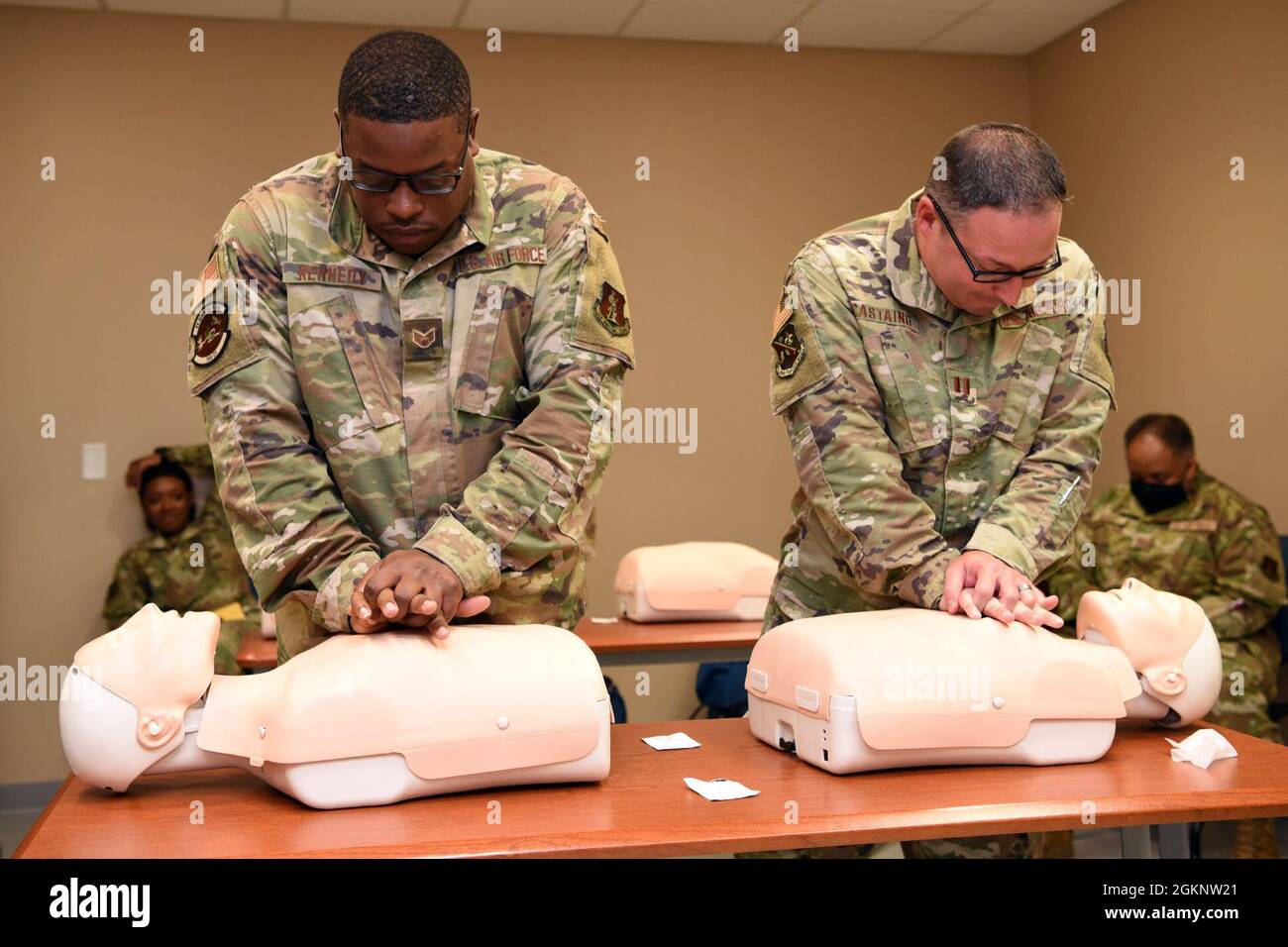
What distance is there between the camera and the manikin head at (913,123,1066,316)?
1766 millimetres

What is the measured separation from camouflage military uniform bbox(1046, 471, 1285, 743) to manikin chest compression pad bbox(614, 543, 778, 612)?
3.69 feet

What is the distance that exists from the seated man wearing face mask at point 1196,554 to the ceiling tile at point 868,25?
6.60 feet

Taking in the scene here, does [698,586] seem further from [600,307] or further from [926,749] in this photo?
[926,749]

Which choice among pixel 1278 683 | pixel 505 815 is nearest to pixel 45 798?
pixel 505 815

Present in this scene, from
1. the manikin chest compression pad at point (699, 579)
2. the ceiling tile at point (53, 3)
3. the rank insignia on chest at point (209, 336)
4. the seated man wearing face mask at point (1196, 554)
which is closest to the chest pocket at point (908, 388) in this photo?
the rank insignia on chest at point (209, 336)

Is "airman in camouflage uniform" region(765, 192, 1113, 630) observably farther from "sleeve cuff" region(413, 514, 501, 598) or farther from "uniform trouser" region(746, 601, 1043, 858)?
"sleeve cuff" region(413, 514, 501, 598)

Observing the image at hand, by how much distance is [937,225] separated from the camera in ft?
6.20

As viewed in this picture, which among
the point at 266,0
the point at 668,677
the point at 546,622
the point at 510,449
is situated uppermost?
the point at 266,0

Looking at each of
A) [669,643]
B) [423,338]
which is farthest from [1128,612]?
[669,643]

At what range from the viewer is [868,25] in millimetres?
5367

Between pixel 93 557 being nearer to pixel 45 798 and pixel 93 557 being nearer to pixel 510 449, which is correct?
pixel 45 798

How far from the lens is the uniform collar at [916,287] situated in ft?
6.39
